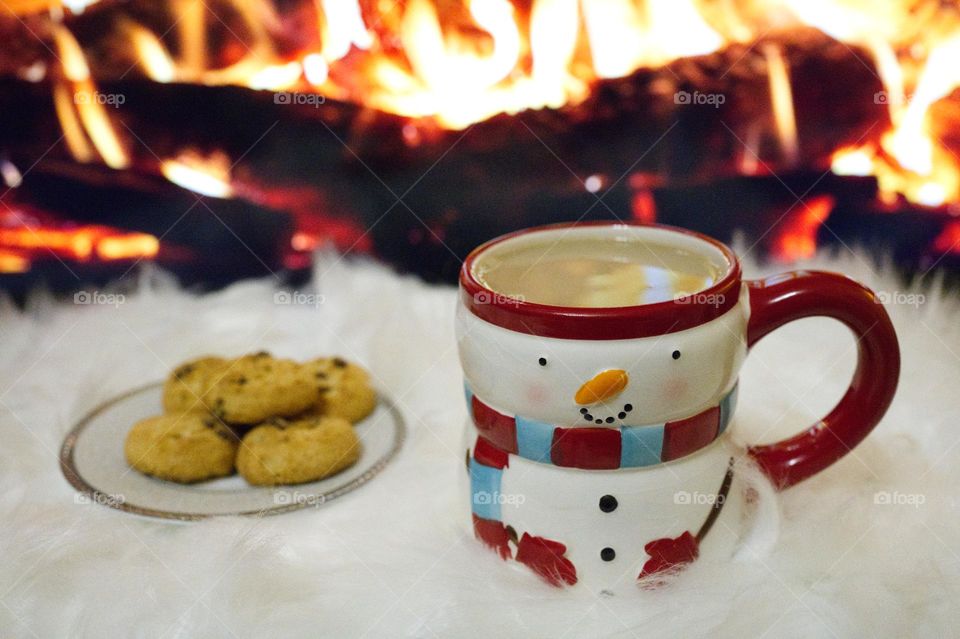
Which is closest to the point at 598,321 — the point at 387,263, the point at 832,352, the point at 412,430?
the point at 412,430

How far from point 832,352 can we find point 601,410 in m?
0.52

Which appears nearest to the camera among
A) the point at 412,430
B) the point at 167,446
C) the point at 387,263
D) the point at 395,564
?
the point at 395,564

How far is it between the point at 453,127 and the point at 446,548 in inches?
30.8

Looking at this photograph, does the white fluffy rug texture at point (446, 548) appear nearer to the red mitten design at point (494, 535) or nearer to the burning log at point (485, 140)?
the red mitten design at point (494, 535)

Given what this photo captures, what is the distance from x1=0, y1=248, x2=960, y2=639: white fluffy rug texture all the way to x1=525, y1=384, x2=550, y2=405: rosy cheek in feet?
0.44

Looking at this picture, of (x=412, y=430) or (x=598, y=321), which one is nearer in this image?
(x=598, y=321)

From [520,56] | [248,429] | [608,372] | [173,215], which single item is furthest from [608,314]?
[173,215]

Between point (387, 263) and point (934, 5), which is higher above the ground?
point (934, 5)

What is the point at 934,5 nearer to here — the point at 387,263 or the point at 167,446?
the point at 387,263

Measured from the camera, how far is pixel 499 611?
25.2 inches

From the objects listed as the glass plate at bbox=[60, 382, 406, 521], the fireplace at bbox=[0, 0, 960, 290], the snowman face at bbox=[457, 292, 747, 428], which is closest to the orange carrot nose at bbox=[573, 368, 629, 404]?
the snowman face at bbox=[457, 292, 747, 428]

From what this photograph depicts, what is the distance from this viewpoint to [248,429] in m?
0.87

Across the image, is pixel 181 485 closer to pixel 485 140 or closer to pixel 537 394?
pixel 537 394

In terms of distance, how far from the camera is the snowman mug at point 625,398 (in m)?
0.59
